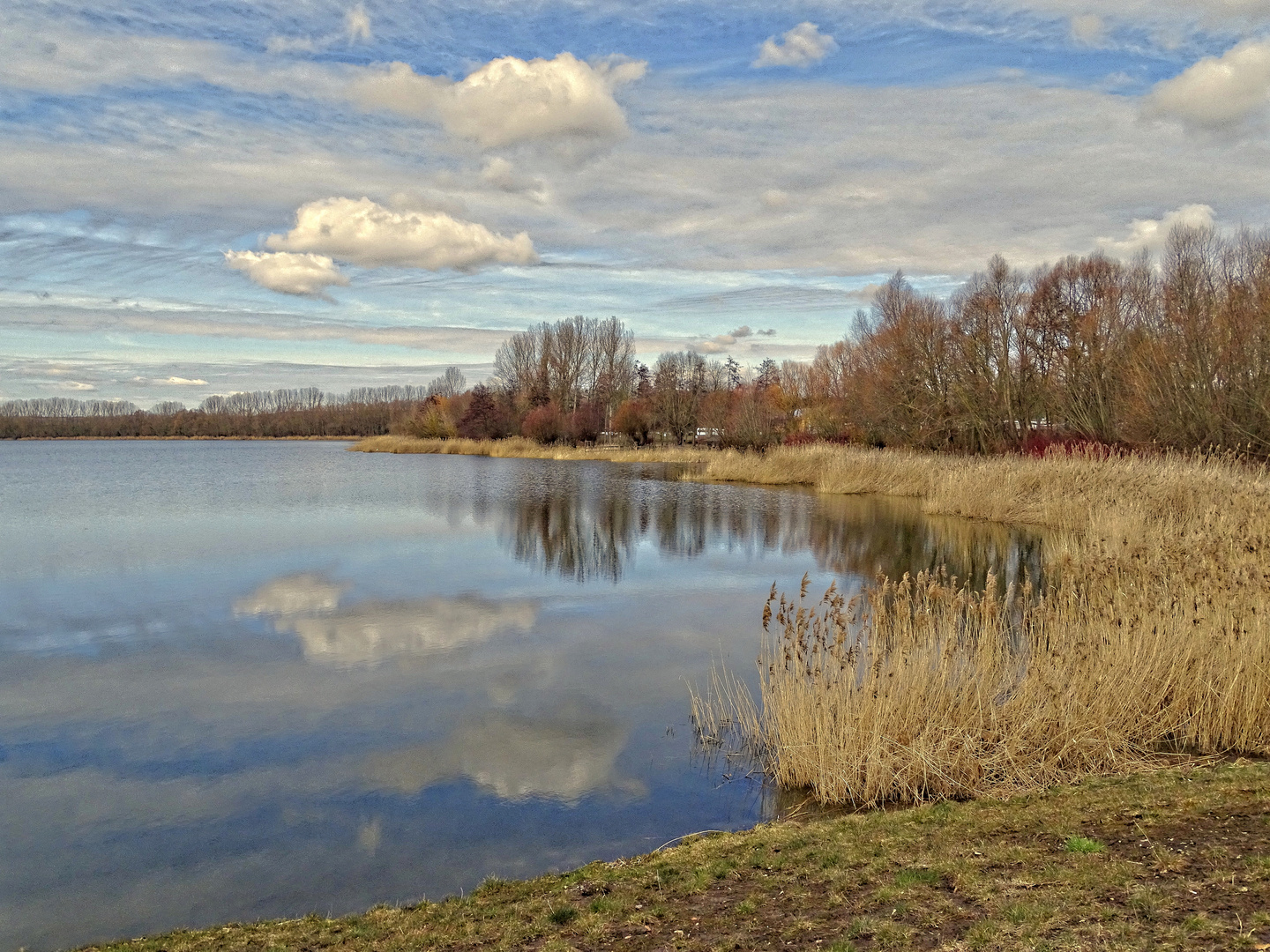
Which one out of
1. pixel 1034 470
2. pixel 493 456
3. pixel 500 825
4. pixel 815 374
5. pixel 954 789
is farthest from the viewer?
pixel 815 374

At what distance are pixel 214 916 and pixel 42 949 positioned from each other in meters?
0.61

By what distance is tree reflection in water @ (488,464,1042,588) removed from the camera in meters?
13.0

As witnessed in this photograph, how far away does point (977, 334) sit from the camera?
28.6m

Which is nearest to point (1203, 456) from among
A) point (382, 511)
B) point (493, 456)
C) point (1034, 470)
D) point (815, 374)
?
point (1034, 470)

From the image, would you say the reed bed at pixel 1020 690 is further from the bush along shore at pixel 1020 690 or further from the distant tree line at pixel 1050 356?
the distant tree line at pixel 1050 356

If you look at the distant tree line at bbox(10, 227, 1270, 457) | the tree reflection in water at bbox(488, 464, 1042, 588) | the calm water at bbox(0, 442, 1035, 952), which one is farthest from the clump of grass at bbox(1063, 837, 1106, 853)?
the distant tree line at bbox(10, 227, 1270, 457)

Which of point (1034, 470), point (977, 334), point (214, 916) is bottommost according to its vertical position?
point (214, 916)

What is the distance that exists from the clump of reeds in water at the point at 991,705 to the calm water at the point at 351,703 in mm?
533

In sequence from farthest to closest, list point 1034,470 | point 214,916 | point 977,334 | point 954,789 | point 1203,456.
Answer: point 977,334, point 1034,470, point 1203,456, point 954,789, point 214,916

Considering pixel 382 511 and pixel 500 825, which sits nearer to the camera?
pixel 500 825

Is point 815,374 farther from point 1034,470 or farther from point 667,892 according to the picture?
point 667,892

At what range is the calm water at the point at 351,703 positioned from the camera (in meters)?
4.31

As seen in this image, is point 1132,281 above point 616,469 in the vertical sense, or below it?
above

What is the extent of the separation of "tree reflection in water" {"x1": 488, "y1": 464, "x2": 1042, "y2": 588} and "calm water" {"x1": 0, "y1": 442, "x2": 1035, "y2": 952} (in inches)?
5.0
